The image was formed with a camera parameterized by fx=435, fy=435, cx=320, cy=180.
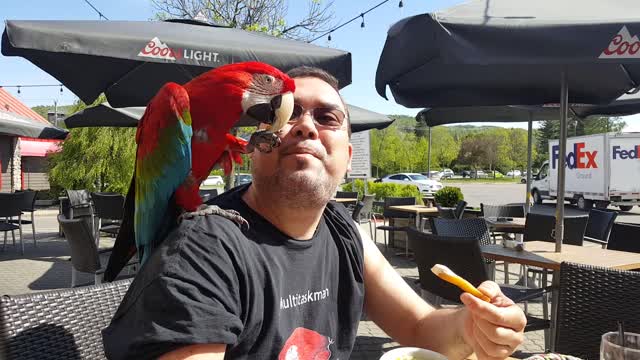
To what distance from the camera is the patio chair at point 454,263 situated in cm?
248

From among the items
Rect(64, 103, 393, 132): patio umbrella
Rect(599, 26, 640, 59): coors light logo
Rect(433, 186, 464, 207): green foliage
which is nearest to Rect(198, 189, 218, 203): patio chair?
Rect(64, 103, 393, 132): patio umbrella

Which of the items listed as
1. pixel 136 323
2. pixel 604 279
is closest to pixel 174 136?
pixel 136 323

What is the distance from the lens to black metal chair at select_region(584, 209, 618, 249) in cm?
447

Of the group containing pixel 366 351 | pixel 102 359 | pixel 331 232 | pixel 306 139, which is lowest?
pixel 366 351

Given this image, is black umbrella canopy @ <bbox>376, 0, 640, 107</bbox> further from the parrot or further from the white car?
the white car

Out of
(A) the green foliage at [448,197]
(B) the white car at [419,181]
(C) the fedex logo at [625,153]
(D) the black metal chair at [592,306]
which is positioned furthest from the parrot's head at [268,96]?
(B) the white car at [419,181]

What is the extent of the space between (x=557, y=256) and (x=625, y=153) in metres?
15.3

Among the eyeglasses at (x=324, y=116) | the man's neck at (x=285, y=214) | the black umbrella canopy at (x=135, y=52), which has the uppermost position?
the black umbrella canopy at (x=135, y=52)

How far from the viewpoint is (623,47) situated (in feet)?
7.55

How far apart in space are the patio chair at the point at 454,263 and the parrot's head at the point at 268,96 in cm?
147

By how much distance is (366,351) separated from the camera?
3.35 m

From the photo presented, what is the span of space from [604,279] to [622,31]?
1.35 metres

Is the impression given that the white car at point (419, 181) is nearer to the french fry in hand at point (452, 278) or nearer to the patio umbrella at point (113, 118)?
the patio umbrella at point (113, 118)

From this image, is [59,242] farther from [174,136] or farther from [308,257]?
[308,257]
